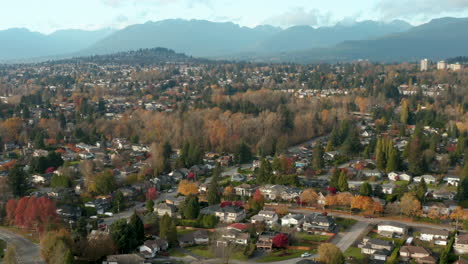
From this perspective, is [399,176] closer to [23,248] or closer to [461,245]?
[461,245]

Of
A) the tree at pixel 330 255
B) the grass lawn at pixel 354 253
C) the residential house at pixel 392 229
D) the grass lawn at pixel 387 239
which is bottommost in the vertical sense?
the grass lawn at pixel 354 253

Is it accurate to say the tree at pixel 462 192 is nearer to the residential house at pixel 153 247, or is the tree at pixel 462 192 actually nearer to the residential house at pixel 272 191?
the residential house at pixel 272 191

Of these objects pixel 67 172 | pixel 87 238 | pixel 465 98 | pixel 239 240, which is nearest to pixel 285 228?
pixel 239 240

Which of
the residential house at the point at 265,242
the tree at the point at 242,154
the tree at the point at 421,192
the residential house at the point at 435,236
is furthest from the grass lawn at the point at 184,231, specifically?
the tree at the point at 242,154

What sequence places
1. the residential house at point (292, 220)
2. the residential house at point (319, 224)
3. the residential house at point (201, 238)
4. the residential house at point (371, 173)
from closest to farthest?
the residential house at point (201, 238)
the residential house at point (319, 224)
the residential house at point (292, 220)
the residential house at point (371, 173)

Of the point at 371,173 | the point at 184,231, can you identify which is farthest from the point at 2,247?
the point at 371,173

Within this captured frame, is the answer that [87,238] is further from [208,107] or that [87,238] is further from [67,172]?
[208,107]

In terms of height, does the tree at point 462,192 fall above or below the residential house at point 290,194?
above
